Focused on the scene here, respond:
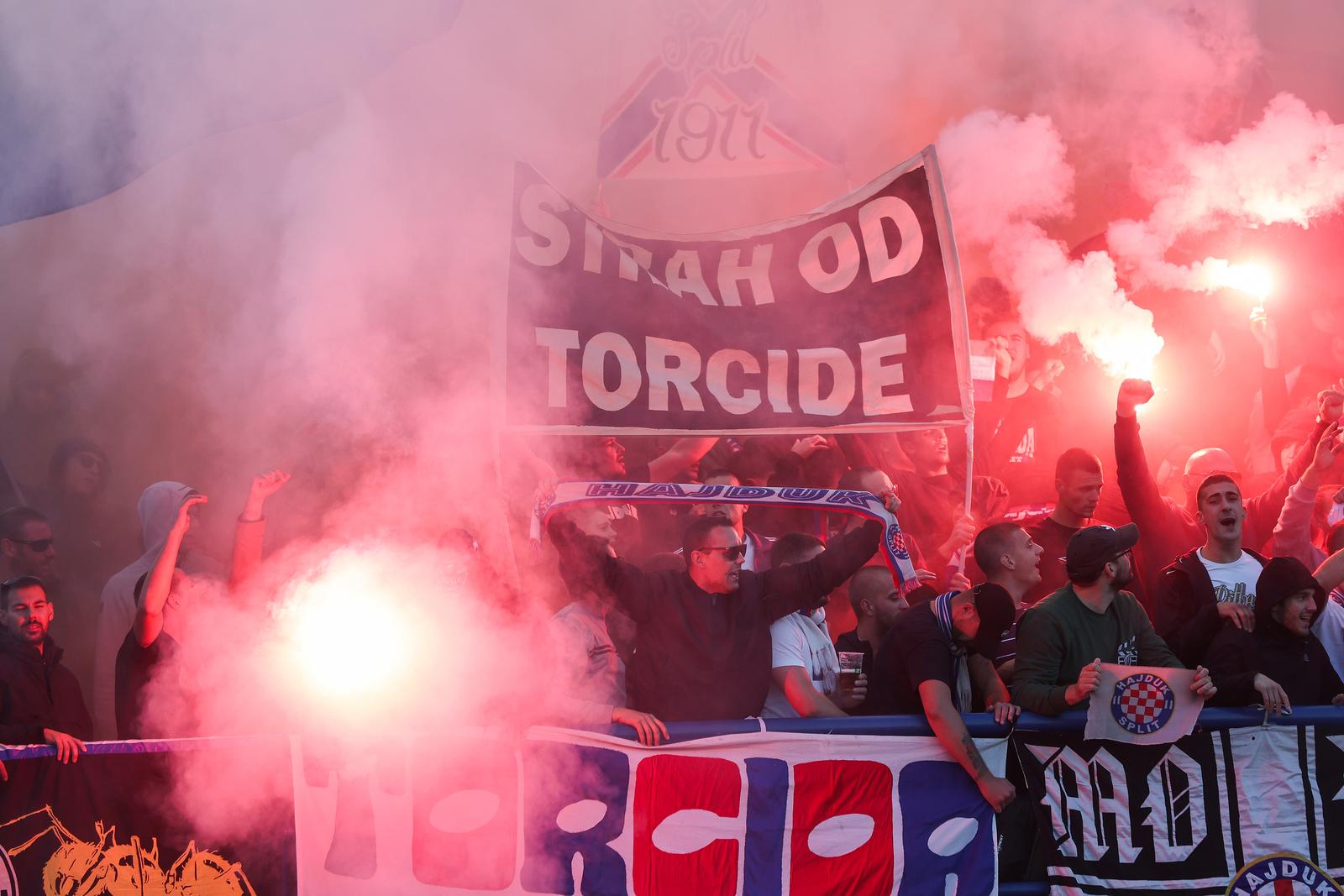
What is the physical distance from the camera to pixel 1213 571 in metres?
3.30

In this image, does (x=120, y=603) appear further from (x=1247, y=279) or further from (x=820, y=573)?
(x=1247, y=279)

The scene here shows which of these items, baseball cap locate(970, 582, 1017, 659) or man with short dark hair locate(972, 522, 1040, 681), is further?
man with short dark hair locate(972, 522, 1040, 681)

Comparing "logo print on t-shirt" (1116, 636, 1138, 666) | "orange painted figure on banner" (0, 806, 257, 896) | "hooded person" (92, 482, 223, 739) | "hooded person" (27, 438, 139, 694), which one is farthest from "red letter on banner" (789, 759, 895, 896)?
"hooded person" (27, 438, 139, 694)

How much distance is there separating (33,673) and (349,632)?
31.2 inches

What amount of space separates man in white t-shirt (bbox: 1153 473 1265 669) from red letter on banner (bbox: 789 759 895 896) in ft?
3.16

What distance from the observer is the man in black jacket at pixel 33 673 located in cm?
295

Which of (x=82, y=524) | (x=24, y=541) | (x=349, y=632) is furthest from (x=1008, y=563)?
(x=82, y=524)

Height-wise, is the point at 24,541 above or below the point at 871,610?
above

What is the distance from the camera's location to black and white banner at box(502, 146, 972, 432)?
3498 mm

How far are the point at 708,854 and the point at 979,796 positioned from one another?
0.65 meters


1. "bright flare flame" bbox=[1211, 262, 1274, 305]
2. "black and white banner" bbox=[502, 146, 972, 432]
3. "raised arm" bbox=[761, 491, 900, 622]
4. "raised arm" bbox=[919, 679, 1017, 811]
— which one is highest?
"bright flare flame" bbox=[1211, 262, 1274, 305]

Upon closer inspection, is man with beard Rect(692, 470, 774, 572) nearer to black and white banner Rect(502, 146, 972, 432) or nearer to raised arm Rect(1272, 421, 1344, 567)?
black and white banner Rect(502, 146, 972, 432)

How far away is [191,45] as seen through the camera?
371 centimetres

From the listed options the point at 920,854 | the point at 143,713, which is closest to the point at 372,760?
the point at 143,713
